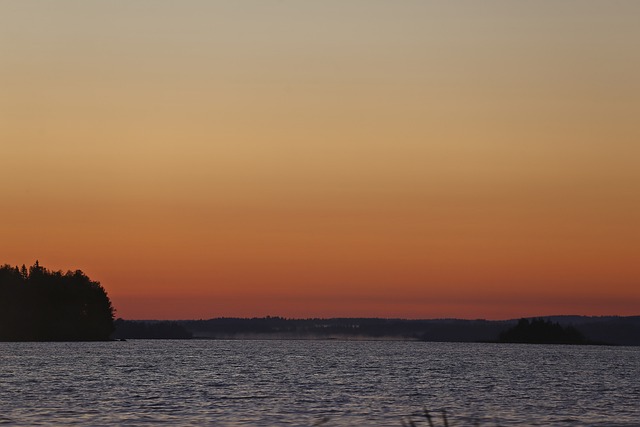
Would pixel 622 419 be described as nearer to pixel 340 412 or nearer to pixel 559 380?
pixel 340 412

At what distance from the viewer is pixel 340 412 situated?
7525 cm

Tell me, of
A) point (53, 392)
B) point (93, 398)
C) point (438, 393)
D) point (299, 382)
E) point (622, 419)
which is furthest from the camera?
point (299, 382)

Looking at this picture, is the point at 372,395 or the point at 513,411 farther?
the point at 372,395

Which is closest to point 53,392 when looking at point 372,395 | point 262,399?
point 262,399

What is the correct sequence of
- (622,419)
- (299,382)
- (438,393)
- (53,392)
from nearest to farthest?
(622,419)
(53,392)
(438,393)
(299,382)

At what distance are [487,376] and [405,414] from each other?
64.8 meters

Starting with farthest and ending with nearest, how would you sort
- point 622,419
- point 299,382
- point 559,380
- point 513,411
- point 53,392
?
point 559,380 < point 299,382 < point 53,392 < point 513,411 < point 622,419

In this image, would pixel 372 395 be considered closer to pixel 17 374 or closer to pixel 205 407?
pixel 205 407

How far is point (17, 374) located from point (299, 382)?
30718 mm

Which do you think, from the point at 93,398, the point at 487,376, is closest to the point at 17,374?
the point at 93,398

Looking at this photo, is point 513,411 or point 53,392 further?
point 53,392

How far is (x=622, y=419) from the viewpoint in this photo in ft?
243

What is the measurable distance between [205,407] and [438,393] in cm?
2794

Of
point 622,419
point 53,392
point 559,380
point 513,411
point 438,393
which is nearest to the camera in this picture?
point 622,419
